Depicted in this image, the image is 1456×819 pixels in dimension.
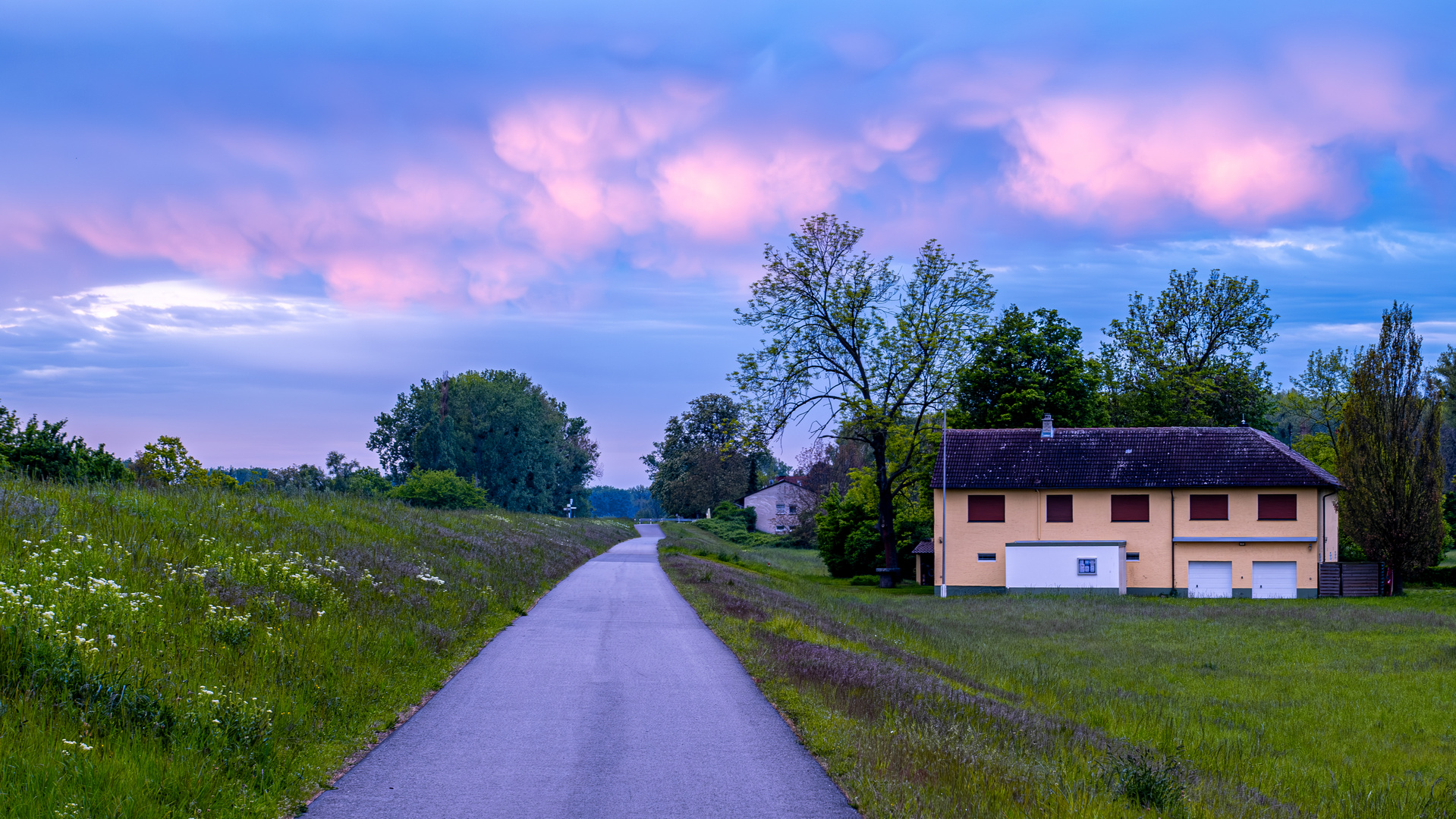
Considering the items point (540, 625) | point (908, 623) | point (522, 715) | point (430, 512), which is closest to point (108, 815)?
point (522, 715)

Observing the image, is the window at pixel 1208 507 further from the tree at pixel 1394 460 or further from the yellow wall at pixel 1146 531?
the tree at pixel 1394 460

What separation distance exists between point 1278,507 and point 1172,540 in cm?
436

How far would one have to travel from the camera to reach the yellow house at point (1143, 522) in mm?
40438

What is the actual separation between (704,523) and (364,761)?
9675cm

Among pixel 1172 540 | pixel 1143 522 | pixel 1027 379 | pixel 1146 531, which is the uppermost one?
pixel 1027 379

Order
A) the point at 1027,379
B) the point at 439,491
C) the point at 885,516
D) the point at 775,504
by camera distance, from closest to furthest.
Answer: the point at 885,516 → the point at 1027,379 → the point at 439,491 → the point at 775,504

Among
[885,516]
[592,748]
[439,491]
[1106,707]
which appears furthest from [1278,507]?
[439,491]

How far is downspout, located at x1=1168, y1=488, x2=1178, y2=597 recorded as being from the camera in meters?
40.8

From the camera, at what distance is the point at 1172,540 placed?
4088 cm

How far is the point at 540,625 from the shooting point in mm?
17562

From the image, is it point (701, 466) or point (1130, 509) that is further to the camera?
point (701, 466)

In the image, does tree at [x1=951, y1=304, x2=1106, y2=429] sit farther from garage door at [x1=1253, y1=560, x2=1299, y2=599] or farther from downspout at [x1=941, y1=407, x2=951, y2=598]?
garage door at [x1=1253, y1=560, x2=1299, y2=599]

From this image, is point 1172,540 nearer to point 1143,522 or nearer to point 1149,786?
point 1143,522

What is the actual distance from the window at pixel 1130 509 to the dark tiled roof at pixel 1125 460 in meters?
0.59
